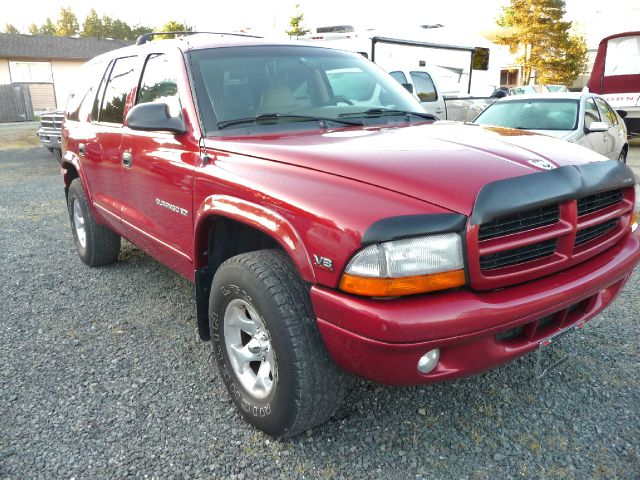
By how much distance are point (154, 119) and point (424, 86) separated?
30.1 feet

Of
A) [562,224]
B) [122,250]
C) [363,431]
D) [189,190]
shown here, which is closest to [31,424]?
[189,190]

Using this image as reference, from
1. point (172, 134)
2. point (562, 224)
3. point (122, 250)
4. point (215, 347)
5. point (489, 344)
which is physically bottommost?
point (122, 250)

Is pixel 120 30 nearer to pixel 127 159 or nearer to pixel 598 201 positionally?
pixel 127 159

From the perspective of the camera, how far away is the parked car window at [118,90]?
3.75m

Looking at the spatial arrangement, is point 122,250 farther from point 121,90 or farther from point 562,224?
point 562,224

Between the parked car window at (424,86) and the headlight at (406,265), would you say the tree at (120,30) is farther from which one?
the headlight at (406,265)

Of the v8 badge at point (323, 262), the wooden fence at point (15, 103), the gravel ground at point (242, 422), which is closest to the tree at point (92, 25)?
the wooden fence at point (15, 103)

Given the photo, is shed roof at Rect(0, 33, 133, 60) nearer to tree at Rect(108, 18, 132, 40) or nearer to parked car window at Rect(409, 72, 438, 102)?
parked car window at Rect(409, 72, 438, 102)

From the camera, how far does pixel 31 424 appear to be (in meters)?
2.63

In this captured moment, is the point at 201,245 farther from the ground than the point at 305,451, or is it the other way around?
the point at 201,245

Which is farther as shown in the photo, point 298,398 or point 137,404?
point 137,404

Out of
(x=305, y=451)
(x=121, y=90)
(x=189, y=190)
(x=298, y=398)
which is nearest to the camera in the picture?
(x=298, y=398)

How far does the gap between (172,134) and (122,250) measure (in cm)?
281

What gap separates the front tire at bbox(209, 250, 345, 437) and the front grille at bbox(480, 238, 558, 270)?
72 centimetres
